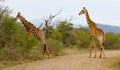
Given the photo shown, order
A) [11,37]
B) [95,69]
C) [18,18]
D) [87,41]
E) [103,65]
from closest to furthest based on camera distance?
[95,69] → [103,65] → [11,37] → [18,18] → [87,41]

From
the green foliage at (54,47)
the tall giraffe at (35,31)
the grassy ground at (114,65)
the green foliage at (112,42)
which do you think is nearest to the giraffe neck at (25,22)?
the tall giraffe at (35,31)

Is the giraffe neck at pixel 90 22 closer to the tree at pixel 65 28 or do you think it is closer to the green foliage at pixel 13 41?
the green foliage at pixel 13 41

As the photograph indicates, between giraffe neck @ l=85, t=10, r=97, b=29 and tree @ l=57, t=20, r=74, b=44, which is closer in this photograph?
giraffe neck @ l=85, t=10, r=97, b=29

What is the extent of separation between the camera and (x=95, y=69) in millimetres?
18953

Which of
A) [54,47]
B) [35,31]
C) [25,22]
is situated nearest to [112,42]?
[54,47]

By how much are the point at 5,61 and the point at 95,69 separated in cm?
537

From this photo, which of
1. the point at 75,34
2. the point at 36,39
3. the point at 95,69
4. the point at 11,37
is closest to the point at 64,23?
the point at 75,34

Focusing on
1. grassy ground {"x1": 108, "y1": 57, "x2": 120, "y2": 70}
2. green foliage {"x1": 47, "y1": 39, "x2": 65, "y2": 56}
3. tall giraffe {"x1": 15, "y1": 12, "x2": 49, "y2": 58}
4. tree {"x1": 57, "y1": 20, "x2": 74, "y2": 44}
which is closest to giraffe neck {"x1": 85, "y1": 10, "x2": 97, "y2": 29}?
tall giraffe {"x1": 15, "y1": 12, "x2": 49, "y2": 58}

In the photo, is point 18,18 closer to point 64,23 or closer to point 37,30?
point 37,30

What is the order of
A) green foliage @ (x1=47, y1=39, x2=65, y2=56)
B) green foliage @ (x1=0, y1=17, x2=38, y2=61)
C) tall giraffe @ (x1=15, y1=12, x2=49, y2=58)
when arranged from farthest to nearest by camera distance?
green foliage @ (x1=47, y1=39, x2=65, y2=56)
tall giraffe @ (x1=15, y1=12, x2=49, y2=58)
green foliage @ (x1=0, y1=17, x2=38, y2=61)

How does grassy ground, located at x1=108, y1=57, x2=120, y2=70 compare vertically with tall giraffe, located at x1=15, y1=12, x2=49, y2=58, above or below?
below

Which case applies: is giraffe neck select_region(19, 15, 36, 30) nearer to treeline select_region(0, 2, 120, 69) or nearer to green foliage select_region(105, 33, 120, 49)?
treeline select_region(0, 2, 120, 69)

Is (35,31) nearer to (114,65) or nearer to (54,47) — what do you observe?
(54,47)

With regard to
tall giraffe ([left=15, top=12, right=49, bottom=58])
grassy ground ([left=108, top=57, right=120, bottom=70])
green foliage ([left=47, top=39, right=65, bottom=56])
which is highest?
tall giraffe ([left=15, top=12, right=49, bottom=58])
